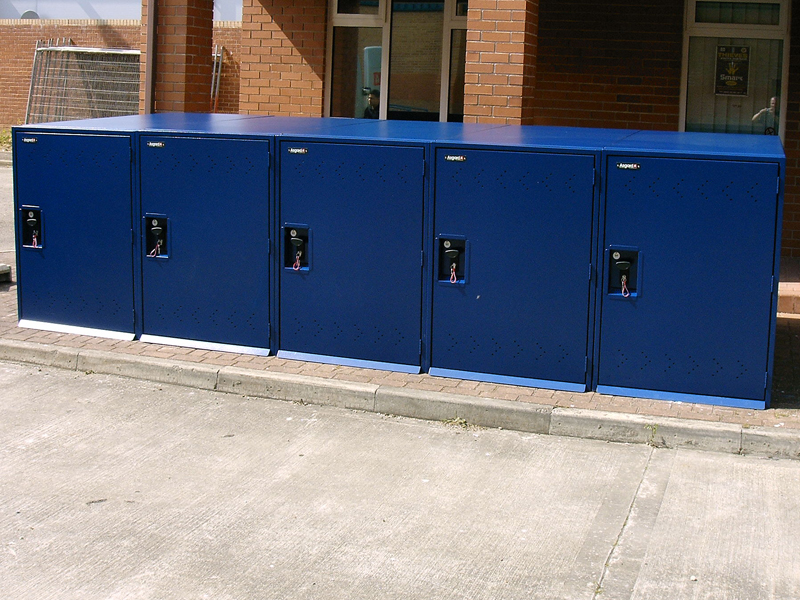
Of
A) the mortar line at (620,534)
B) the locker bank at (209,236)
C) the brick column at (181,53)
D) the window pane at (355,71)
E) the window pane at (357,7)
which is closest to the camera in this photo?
the mortar line at (620,534)

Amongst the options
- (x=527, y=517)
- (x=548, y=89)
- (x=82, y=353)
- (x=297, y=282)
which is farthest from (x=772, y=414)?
(x=548, y=89)

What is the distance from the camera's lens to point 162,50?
400 inches

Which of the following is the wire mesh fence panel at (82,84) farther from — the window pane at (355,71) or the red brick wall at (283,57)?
the window pane at (355,71)

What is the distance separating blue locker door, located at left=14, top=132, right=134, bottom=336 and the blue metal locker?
3660 millimetres

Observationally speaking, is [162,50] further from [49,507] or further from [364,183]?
[49,507]

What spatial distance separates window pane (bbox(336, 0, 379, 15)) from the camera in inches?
452

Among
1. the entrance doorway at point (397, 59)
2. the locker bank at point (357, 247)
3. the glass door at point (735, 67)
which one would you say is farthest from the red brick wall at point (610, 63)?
the locker bank at point (357, 247)

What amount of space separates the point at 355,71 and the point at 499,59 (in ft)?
11.2

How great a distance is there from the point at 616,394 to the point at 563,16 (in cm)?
577

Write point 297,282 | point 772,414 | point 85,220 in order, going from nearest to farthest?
point 772,414, point 297,282, point 85,220

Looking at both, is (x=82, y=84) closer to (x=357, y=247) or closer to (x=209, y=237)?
(x=209, y=237)

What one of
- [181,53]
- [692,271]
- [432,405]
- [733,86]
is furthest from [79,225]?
[733,86]

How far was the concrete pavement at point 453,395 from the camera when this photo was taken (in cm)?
589

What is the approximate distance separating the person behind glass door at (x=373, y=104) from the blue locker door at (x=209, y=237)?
479 centimetres
